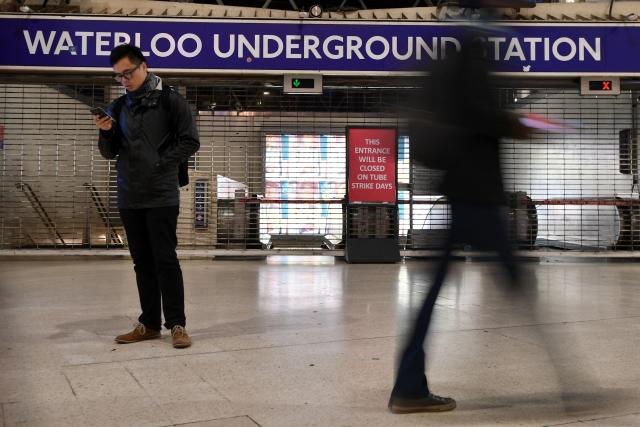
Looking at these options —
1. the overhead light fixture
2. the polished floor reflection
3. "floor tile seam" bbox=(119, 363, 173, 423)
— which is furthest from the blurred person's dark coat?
the overhead light fixture

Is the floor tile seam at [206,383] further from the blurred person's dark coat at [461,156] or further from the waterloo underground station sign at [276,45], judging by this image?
the waterloo underground station sign at [276,45]

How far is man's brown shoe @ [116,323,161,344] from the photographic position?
3.61 m

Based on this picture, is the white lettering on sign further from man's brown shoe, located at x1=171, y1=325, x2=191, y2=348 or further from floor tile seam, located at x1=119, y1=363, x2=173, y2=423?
floor tile seam, located at x1=119, y1=363, x2=173, y2=423

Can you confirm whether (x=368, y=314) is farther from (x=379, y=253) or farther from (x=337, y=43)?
(x=337, y=43)

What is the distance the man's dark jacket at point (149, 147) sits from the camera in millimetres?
3535

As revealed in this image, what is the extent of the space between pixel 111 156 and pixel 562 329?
3.19 m

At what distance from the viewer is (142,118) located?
3613mm

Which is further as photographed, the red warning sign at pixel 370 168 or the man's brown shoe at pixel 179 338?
the red warning sign at pixel 370 168

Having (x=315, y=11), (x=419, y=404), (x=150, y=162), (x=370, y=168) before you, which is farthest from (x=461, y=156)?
(x=315, y=11)

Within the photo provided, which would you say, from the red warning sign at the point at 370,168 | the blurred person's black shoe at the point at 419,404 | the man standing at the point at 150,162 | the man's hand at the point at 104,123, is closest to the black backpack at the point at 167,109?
the man standing at the point at 150,162

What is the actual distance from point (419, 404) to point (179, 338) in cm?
165

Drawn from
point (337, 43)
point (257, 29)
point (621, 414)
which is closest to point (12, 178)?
point (257, 29)

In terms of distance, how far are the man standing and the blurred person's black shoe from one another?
154cm

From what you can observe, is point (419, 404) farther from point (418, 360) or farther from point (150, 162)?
point (150, 162)
